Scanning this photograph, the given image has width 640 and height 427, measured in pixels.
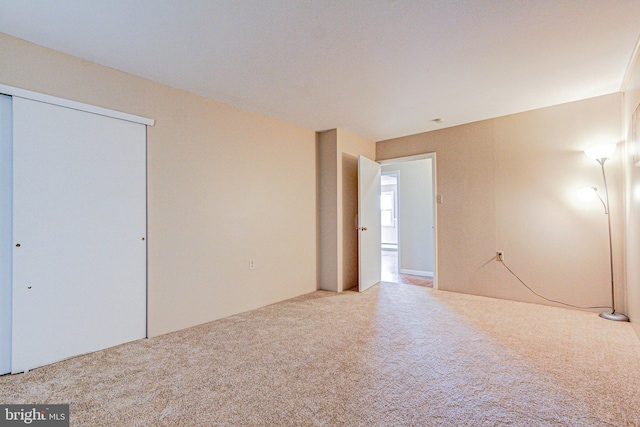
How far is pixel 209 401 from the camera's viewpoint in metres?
1.71

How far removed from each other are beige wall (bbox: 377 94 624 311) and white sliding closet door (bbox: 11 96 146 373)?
376 centimetres

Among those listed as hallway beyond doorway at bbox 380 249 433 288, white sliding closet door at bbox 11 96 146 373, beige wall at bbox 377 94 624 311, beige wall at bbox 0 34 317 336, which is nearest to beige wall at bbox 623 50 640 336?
beige wall at bbox 377 94 624 311

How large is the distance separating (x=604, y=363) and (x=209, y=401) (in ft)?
8.75

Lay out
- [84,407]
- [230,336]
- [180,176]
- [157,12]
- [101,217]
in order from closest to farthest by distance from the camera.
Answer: [84,407], [157,12], [101,217], [230,336], [180,176]

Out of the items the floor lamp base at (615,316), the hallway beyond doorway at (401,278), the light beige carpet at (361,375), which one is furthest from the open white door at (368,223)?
the floor lamp base at (615,316)

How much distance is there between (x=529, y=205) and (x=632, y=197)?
96 cm

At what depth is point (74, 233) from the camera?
7.45ft

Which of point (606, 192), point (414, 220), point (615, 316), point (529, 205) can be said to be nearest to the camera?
point (615, 316)

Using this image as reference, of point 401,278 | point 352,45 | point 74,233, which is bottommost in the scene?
point 401,278

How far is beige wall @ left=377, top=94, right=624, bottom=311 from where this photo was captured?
3.17 metres

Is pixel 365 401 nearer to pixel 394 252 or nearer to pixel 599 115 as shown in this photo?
pixel 599 115

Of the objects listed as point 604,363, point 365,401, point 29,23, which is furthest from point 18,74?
point 604,363

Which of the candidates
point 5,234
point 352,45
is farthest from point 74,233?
point 352,45

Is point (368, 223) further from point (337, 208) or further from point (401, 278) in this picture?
point (401, 278)
